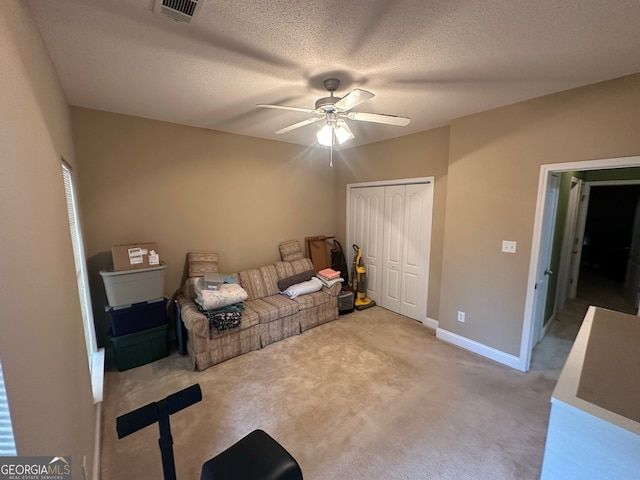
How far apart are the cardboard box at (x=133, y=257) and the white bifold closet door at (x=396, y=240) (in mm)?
3079

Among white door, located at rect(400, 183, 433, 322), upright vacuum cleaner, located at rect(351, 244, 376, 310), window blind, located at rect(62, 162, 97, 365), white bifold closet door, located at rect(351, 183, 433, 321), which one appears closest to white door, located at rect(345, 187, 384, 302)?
white bifold closet door, located at rect(351, 183, 433, 321)

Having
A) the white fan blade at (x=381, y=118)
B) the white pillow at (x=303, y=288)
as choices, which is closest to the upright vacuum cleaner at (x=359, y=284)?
the white pillow at (x=303, y=288)

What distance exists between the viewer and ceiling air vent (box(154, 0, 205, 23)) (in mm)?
A: 1262

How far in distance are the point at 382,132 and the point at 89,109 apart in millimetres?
3312

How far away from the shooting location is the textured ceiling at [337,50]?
1354mm

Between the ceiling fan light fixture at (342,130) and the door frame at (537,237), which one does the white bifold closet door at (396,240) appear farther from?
the ceiling fan light fixture at (342,130)

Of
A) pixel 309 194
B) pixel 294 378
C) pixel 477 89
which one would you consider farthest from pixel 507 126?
pixel 294 378

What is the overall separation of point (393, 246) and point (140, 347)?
3480mm

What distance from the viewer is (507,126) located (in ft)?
8.71

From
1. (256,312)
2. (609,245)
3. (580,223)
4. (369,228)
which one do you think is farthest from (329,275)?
(609,245)

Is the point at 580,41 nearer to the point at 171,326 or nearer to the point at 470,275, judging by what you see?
the point at 470,275

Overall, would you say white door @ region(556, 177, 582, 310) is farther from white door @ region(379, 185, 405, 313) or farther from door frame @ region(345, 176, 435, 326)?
white door @ region(379, 185, 405, 313)

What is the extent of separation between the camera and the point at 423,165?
3.62 meters

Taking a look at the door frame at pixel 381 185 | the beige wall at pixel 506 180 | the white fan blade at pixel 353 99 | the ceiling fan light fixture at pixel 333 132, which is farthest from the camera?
the door frame at pixel 381 185
